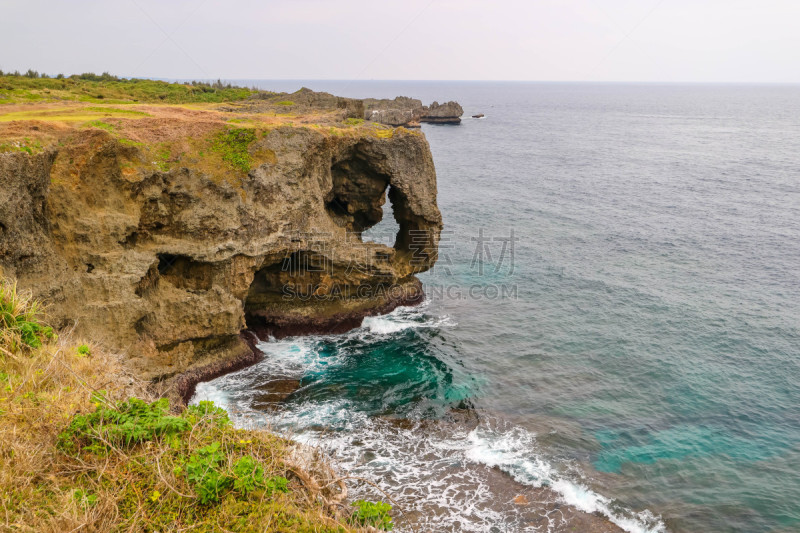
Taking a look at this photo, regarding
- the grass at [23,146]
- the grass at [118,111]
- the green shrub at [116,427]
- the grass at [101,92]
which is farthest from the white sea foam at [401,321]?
the green shrub at [116,427]

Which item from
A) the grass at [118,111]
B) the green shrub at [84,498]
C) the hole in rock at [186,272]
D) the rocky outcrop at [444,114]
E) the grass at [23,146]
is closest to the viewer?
the green shrub at [84,498]

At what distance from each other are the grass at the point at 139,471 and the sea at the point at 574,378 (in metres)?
1.28

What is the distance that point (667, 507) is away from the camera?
A: 19.6 metres

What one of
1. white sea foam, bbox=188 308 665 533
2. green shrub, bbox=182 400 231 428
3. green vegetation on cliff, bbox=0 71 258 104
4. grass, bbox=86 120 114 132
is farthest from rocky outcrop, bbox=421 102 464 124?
green shrub, bbox=182 400 231 428

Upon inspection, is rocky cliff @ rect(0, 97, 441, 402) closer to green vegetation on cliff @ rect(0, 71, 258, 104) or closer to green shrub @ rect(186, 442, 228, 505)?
green vegetation on cliff @ rect(0, 71, 258, 104)

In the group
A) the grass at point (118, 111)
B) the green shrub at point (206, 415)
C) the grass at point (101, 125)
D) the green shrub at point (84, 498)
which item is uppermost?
the grass at point (118, 111)

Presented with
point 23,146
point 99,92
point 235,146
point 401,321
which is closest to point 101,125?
point 23,146

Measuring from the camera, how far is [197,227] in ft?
82.0

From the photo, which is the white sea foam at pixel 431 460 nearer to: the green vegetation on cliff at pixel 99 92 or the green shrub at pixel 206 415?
the green shrub at pixel 206 415

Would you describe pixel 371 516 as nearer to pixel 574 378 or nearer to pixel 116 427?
pixel 116 427

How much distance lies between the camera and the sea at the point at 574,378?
65.5 ft

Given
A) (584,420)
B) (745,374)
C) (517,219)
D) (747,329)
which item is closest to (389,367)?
(584,420)

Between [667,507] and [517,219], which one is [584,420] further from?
[517,219]

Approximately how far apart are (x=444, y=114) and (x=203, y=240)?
412 feet
